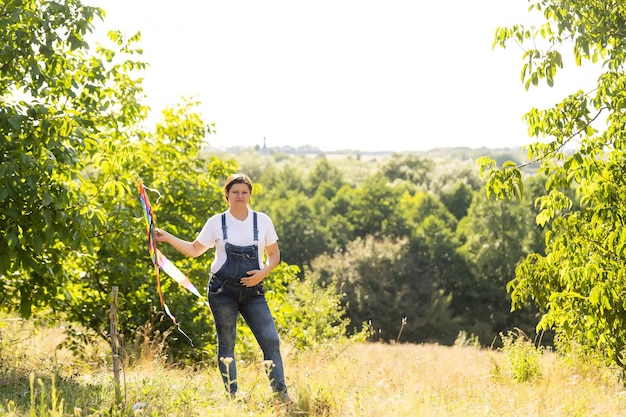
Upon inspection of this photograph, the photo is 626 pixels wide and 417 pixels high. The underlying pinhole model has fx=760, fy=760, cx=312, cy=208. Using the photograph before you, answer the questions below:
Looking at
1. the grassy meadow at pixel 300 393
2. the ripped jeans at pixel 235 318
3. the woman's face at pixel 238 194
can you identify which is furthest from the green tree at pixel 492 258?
the woman's face at pixel 238 194

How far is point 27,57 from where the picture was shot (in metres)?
6.71

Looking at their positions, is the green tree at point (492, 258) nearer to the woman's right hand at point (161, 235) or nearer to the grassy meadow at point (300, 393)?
the grassy meadow at point (300, 393)

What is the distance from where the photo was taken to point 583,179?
6.99 meters

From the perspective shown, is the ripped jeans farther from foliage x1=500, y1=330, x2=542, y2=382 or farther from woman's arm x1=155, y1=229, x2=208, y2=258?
foliage x1=500, y1=330, x2=542, y2=382

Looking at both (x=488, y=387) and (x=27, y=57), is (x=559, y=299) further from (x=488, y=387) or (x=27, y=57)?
(x=27, y=57)

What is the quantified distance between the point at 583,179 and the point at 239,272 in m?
3.48

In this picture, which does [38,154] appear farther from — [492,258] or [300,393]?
[492,258]

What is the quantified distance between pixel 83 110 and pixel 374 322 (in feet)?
112

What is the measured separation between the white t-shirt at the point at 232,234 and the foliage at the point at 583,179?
7.44ft

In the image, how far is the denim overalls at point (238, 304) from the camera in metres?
5.42

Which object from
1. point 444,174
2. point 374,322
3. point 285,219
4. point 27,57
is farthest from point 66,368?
point 444,174

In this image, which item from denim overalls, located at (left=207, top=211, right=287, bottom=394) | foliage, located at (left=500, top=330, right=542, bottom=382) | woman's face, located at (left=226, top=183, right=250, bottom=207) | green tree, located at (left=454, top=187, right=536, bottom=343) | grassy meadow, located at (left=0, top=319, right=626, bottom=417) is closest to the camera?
grassy meadow, located at (left=0, top=319, right=626, bottom=417)

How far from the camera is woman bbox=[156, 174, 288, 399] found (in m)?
5.42

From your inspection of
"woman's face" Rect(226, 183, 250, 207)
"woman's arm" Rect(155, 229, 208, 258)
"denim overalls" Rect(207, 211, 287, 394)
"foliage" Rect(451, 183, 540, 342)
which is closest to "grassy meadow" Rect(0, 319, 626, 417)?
"denim overalls" Rect(207, 211, 287, 394)
